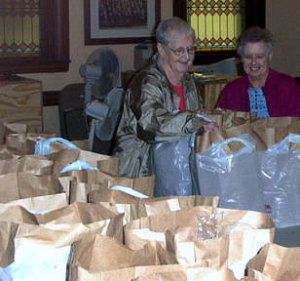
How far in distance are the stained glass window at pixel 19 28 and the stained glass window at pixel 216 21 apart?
1.30 metres

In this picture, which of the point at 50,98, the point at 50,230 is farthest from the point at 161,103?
the point at 50,98

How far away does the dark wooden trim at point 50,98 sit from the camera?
6887mm

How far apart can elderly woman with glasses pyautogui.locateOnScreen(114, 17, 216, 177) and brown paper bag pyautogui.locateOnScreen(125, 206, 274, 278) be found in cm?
155

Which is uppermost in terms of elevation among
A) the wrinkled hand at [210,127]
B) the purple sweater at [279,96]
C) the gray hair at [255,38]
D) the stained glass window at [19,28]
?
the stained glass window at [19,28]

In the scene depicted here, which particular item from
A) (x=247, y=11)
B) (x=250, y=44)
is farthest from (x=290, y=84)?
(x=247, y=11)

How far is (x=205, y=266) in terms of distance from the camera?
1982 millimetres

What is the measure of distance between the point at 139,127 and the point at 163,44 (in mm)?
393

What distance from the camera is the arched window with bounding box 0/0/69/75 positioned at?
267 inches

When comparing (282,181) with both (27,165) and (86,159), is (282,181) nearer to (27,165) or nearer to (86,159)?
(86,159)

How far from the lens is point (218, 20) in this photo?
24.8 feet

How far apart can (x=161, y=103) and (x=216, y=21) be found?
3638 millimetres

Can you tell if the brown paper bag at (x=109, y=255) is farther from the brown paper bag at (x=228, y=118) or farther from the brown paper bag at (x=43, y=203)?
the brown paper bag at (x=228, y=118)

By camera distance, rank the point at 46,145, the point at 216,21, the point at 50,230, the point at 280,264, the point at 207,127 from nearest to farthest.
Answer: the point at 280,264, the point at 50,230, the point at 46,145, the point at 207,127, the point at 216,21

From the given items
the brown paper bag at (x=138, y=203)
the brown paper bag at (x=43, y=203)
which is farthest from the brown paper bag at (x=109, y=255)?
the brown paper bag at (x=43, y=203)
